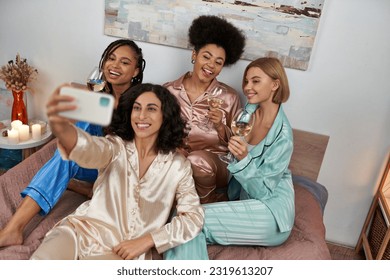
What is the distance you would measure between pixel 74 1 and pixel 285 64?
1020 mm

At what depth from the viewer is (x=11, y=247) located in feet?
3.55

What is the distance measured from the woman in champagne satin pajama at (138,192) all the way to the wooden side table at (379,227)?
0.96m

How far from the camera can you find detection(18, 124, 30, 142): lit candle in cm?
173

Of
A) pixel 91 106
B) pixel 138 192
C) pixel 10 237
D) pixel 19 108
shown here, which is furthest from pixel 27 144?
pixel 91 106

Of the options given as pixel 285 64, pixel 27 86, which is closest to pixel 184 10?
pixel 285 64

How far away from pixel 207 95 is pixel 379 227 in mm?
1017

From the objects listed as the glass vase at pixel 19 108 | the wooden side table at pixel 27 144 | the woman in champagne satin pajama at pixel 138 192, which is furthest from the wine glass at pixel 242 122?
the glass vase at pixel 19 108

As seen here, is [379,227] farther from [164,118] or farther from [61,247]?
[61,247]

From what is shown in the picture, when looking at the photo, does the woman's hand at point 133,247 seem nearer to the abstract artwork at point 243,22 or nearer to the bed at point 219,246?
the bed at point 219,246

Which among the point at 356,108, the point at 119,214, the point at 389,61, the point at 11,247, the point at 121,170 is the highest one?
the point at 389,61

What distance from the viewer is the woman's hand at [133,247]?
1045 mm

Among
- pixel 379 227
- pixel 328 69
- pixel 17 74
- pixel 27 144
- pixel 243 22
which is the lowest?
pixel 379 227

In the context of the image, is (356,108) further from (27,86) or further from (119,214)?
(27,86)

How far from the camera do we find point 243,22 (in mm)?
1708
